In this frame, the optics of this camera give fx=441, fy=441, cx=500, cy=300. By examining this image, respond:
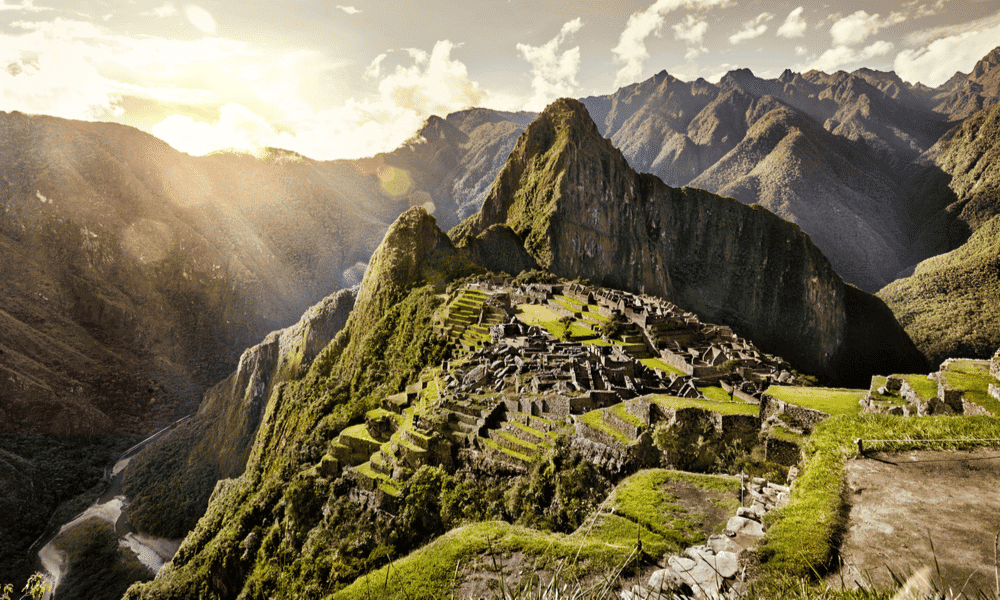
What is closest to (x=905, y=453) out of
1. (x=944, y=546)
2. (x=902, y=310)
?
(x=944, y=546)

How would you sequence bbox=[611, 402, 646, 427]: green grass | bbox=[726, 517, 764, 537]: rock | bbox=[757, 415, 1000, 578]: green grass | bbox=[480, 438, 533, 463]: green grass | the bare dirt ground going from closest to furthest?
the bare dirt ground → bbox=[757, 415, 1000, 578]: green grass → bbox=[726, 517, 764, 537]: rock → bbox=[611, 402, 646, 427]: green grass → bbox=[480, 438, 533, 463]: green grass

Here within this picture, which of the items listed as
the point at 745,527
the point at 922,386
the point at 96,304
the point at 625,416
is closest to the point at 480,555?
the point at 745,527

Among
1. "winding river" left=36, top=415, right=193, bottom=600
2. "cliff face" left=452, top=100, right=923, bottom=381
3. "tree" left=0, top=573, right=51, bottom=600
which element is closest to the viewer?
"tree" left=0, top=573, right=51, bottom=600

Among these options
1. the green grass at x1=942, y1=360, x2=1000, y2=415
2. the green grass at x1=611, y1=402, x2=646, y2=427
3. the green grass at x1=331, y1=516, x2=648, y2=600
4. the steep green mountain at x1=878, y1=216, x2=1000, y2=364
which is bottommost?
the green grass at x1=331, y1=516, x2=648, y2=600

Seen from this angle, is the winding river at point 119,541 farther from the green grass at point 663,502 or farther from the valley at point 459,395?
the green grass at point 663,502

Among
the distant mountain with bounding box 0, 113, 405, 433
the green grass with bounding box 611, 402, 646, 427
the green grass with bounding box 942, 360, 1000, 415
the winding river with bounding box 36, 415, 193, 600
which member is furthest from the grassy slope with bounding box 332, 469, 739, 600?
the distant mountain with bounding box 0, 113, 405, 433

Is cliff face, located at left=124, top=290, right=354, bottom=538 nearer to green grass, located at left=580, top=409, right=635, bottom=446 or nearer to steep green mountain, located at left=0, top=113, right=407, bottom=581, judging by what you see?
steep green mountain, located at left=0, top=113, right=407, bottom=581

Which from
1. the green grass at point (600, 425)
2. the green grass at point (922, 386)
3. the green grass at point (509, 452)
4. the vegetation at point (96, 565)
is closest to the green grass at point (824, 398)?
the green grass at point (922, 386)
